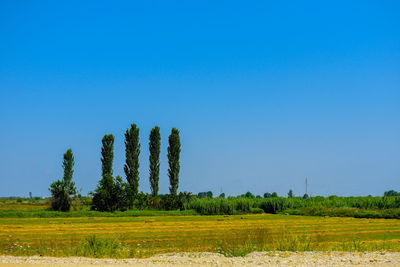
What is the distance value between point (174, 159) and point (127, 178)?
525 centimetres

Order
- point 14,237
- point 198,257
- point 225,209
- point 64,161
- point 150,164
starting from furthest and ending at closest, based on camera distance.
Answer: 1. point 150,164
2. point 64,161
3. point 225,209
4. point 14,237
5. point 198,257

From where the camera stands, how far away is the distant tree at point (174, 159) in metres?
47.2

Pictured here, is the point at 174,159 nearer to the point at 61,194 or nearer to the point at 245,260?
the point at 61,194

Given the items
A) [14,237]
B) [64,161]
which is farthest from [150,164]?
[14,237]

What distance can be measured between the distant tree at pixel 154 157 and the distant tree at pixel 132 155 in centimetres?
199

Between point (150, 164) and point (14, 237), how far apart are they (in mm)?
29173

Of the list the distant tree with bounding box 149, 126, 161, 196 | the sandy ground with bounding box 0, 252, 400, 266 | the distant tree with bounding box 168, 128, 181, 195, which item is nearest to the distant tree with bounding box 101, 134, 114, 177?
the distant tree with bounding box 149, 126, 161, 196

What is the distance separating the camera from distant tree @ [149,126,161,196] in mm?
47312

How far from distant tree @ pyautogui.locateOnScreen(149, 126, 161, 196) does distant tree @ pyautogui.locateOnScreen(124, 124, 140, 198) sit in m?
1.99

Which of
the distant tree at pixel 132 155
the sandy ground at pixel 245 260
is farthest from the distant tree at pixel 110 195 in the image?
the sandy ground at pixel 245 260

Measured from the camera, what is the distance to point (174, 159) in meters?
48.6

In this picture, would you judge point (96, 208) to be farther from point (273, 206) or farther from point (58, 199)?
point (273, 206)

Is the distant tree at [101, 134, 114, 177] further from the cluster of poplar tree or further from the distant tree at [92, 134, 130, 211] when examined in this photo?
the distant tree at [92, 134, 130, 211]

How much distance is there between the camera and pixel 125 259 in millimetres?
12500
